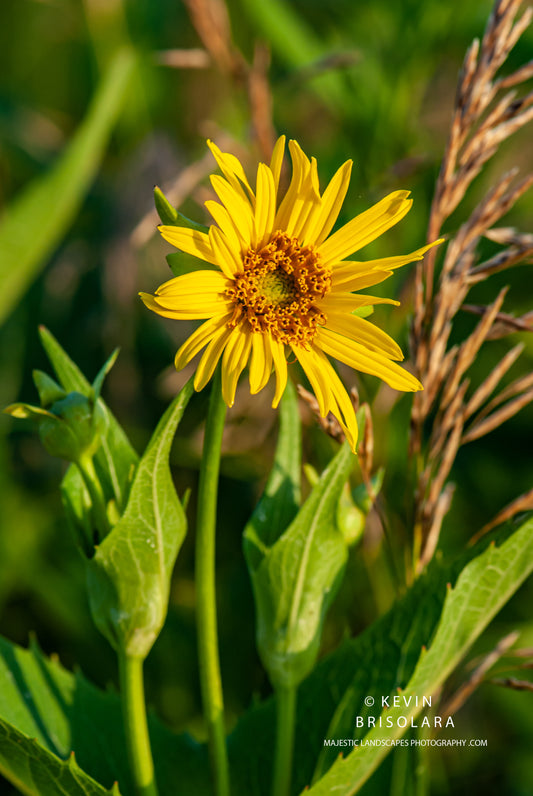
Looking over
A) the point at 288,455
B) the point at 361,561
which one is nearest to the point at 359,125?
the point at 361,561

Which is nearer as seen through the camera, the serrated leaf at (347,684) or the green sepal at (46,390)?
the green sepal at (46,390)

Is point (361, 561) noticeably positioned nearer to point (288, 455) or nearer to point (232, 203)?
point (288, 455)

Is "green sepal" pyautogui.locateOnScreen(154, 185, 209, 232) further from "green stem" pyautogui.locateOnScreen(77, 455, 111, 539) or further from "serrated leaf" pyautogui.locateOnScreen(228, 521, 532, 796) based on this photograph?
"serrated leaf" pyautogui.locateOnScreen(228, 521, 532, 796)

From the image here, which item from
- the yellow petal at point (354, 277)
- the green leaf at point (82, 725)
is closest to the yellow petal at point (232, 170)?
the yellow petal at point (354, 277)

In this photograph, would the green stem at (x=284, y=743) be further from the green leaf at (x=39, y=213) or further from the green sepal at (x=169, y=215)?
the green leaf at (x=39, y=213)

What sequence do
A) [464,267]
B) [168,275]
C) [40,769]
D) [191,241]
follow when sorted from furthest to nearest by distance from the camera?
[168,275] → [464,267] → [40,769] → [191,241]

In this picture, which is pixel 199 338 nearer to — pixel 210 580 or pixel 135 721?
pixel 210 580

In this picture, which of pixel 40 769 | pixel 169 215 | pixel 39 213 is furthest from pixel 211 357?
pixel 39 213
